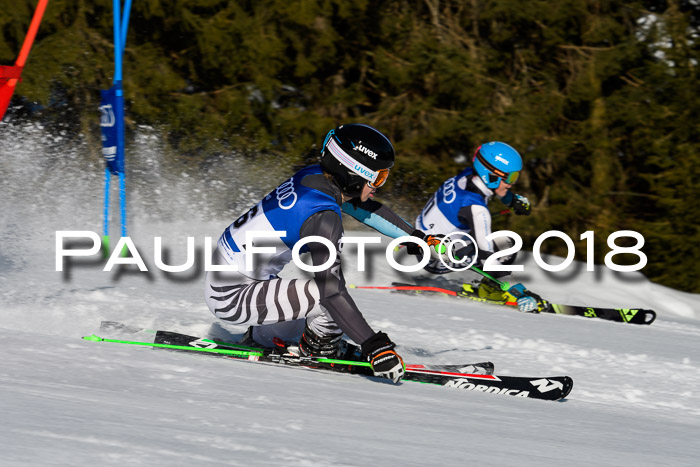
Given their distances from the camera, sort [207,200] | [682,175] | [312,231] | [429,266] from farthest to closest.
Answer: [682,175], [207,200], [429,266], [312,231]

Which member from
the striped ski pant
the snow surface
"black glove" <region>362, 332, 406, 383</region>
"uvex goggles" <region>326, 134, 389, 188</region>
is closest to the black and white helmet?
"uvex goggles" <region>326, 134, 389, 188</region>

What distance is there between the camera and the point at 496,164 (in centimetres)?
716

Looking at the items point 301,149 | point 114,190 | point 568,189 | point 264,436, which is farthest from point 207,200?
point 264,436

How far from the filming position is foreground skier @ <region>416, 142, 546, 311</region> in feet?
23.5

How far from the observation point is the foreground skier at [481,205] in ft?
23.5

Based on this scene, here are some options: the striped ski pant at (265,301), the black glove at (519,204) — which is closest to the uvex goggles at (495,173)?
the black glove at (519,204)

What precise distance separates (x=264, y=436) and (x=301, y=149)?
10.1 meters

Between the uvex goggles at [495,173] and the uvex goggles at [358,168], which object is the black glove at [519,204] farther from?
the uvex goggles at [358,168]

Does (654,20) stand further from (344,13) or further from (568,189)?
(344,13)

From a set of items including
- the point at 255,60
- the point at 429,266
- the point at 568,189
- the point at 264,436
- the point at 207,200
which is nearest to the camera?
the point at 264,436

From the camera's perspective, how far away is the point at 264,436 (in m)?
2.72

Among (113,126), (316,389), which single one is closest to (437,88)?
(113,126)

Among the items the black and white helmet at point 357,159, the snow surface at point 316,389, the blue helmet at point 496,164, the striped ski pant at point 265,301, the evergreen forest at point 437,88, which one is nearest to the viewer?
the snow surface at point 316,389

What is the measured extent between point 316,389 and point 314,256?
61 cm
